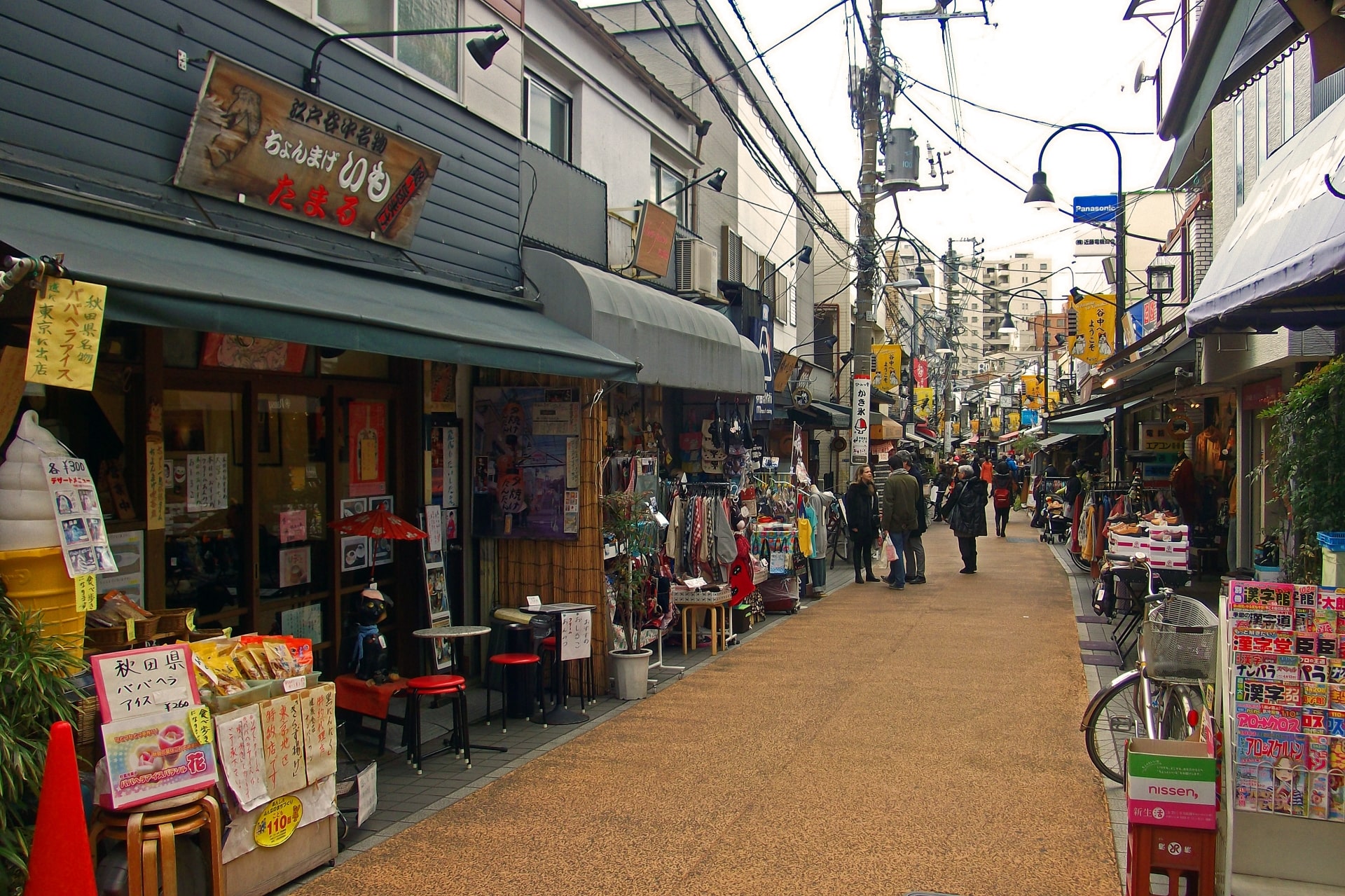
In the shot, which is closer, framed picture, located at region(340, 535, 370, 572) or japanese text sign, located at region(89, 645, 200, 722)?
japanese text sign, located at region(89, 645, 200, 722)

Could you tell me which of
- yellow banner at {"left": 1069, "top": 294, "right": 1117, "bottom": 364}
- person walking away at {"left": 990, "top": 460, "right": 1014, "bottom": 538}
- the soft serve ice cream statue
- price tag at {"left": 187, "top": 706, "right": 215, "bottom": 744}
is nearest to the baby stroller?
person walking away at {"left": 990, "top": 460, "right": 1014, "bottom": 538}

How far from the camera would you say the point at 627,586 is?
30.7ft

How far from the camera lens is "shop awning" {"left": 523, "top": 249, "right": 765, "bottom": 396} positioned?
949cm

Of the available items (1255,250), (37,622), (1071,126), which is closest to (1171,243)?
(1071,126)

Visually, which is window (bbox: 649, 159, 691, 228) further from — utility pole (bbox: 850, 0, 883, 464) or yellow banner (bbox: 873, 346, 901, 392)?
yellow banner (bbox: 873, 346, 901, 392)

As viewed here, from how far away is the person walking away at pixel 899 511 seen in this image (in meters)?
15.8

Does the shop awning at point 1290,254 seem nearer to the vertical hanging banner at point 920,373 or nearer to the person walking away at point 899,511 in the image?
the person walking away at point 899,511

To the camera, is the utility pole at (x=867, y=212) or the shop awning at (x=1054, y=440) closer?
the utility pole at (x=867, y=212)

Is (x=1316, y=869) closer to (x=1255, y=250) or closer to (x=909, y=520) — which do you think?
(x=1255, y=250)

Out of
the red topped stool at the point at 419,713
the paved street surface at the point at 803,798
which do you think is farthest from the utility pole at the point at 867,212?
the red topped stool at the point at 419,713

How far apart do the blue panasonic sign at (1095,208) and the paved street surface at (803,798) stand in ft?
41.0

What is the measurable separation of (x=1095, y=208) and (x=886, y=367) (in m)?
8.87

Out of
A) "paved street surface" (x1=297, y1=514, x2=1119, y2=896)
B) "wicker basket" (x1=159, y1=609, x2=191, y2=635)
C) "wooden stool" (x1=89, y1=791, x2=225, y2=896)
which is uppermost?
"wicker basket" (x1=159, y1=609, x2=191, y2=635)

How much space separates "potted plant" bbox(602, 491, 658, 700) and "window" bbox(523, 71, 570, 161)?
165 inches
